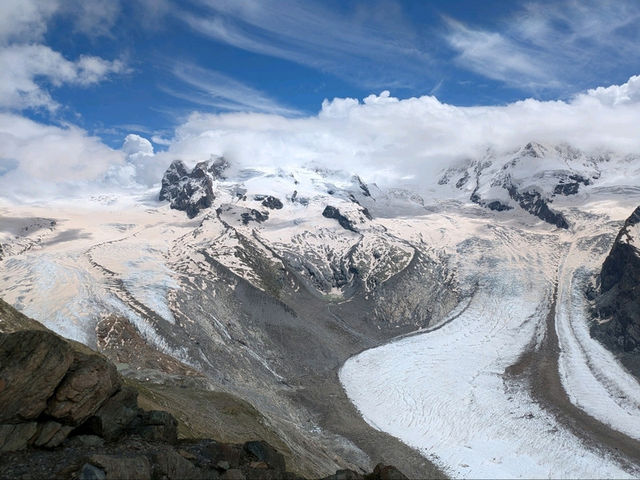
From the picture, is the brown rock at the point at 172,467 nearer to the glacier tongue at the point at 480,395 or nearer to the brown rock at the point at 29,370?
the brown rock at the point at 29,370

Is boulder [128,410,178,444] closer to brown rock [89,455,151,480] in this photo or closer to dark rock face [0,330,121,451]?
dark rock face [0,330,121,451]

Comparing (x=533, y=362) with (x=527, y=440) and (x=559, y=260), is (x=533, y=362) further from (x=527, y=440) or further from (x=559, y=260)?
(x=559, y=260)

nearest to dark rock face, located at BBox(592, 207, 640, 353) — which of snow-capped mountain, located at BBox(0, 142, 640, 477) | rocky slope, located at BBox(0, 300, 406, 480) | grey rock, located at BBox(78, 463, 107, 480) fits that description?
snow-capped mountain, located at BBox(0, 142, 640, 477)

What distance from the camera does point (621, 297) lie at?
13125 centimetres

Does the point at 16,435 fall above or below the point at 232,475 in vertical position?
below

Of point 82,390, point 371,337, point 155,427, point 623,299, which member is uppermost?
point 623,299

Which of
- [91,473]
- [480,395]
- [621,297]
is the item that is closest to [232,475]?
[91,473]

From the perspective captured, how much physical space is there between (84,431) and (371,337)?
114 metres

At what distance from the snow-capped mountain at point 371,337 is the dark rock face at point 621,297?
2.56 meters

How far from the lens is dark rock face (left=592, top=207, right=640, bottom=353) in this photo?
389ft

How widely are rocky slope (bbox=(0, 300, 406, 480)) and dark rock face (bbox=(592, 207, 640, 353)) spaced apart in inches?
4700

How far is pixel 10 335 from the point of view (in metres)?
20.4

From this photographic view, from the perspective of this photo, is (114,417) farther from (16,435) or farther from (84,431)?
(16,435)

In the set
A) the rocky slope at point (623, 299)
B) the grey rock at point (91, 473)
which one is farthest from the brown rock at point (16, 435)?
the rocky slope at point (623, 299)
